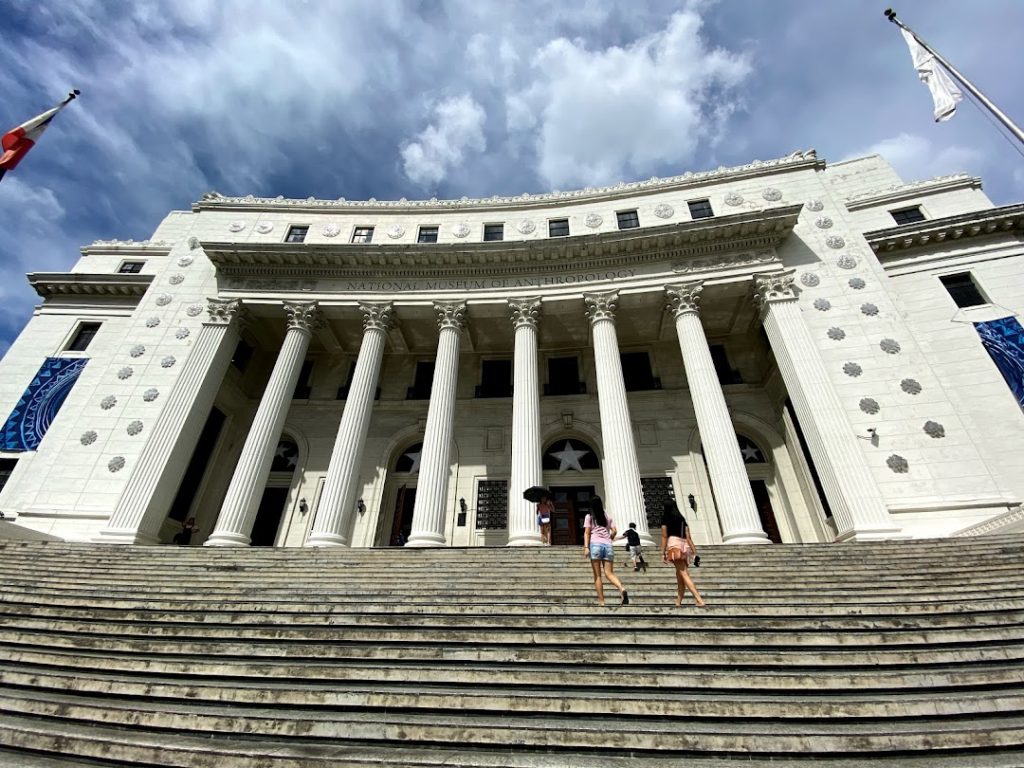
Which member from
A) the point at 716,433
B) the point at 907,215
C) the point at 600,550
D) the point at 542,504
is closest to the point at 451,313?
→ the point at 542,504

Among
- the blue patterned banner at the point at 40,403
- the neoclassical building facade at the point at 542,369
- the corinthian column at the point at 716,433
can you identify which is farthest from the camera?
the blue patterned banner at the point at 40,403

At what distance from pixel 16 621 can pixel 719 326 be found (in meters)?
24.6

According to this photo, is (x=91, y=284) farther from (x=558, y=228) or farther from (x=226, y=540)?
(x=558, y=228)

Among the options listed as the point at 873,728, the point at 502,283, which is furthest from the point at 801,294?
the point at 873,728

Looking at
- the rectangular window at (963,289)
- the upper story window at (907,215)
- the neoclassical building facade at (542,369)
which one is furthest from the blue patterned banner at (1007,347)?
the upper story window at (907,215)

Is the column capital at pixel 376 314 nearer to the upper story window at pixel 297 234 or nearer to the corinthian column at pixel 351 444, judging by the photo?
the corinthian column at pixel 351 444

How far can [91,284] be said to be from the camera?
78.4 ft

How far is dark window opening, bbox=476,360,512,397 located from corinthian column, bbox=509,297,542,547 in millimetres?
4096

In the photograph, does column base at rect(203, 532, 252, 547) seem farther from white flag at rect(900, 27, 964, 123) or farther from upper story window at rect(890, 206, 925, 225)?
upper story window at rect(890, 206, 925, 225)

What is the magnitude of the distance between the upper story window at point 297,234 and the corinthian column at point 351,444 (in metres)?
7.49

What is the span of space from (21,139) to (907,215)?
1340 inches

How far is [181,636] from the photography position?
22.7 ft

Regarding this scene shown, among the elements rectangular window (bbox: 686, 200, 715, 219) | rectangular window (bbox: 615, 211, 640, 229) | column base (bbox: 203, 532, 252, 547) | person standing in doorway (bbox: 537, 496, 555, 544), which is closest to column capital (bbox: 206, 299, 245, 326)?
column base (bbox: 203, 532, 252, 547)

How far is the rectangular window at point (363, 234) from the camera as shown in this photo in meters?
24.6
